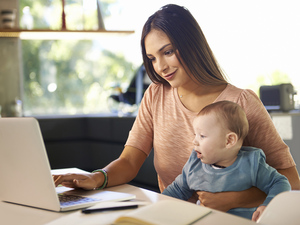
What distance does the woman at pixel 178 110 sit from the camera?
1.49 metres

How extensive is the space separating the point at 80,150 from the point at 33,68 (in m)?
1.40

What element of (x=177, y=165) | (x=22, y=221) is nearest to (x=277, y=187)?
(x=177, y=165)

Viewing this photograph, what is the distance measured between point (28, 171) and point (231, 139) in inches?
25.4

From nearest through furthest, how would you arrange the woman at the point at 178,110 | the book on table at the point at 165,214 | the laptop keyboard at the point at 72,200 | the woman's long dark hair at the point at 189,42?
the book on table at the point at 165,214, the laptop keyboard at the point at 72,200, the woman at the point at 178,110, the woman's long dark hair at the point at 189,42

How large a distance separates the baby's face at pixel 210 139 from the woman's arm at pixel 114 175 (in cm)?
33

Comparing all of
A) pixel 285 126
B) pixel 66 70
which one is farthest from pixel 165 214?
pixel 66 70

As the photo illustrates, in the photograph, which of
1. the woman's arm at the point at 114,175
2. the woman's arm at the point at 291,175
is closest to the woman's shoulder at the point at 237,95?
the woman's arm at the point at 291,175

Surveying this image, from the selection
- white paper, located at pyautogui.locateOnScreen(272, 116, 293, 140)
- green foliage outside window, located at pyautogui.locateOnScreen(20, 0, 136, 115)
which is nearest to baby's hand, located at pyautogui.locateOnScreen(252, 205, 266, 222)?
white paper, located at pyautogui.locateOnScreen(272, 116, 293, 140)

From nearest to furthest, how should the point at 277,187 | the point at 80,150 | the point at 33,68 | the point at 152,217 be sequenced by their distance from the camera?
the point at 152,217 → the point at 277,187 → the point at 80,150 → the point at 33,68

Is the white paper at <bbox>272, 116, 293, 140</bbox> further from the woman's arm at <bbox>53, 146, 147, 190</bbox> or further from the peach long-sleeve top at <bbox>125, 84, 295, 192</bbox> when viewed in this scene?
the woman's arm at <bbox>53, 146, 147, 190</bbox>

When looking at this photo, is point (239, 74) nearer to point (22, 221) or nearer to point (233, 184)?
point (233, 184)

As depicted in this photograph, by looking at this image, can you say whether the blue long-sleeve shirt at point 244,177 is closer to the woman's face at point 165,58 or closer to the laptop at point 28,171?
the laptop at point 28,171

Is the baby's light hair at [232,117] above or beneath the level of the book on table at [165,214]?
above

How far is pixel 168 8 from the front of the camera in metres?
1.72
